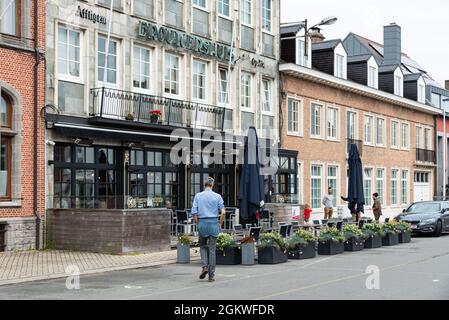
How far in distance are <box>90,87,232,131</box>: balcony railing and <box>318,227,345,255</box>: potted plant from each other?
6.95 meters

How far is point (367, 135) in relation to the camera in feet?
128

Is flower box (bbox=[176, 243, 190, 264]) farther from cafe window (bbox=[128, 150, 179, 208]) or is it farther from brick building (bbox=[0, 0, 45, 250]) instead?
cafe window (bbox=[128, 150, 179, 208])

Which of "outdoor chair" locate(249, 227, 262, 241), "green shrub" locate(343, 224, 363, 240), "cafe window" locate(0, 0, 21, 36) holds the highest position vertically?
"cafe window" locate(0, 0, 21, 36)

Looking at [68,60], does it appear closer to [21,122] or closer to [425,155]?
[21,122]

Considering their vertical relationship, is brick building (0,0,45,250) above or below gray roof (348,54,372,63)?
below

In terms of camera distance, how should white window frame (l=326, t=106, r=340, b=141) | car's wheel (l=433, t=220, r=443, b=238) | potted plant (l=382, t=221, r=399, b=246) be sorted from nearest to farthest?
potted plant (l=382, t=221, r=399, b=246)
car's wheel (l=433, t=220, r=443, b=238)
white window frame (l=326, t=106, r=340, b=141)

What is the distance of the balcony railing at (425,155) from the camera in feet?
149

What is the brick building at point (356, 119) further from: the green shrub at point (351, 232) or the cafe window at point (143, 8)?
the green shrub at point (351, 232)

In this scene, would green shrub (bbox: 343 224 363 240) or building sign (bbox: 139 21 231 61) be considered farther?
building sign (bbox: 139 21 231 61)

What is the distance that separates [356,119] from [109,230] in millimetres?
21702

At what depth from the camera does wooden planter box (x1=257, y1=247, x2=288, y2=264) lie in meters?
16.3

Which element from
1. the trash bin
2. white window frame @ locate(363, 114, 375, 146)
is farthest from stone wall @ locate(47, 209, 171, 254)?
white window frame @ locate(363, 114, 375, 146)

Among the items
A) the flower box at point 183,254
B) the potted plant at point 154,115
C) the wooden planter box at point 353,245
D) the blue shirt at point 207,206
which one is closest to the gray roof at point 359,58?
Result: the potted plant at point 154,115

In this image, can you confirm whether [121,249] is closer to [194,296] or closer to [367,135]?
[194,296]
